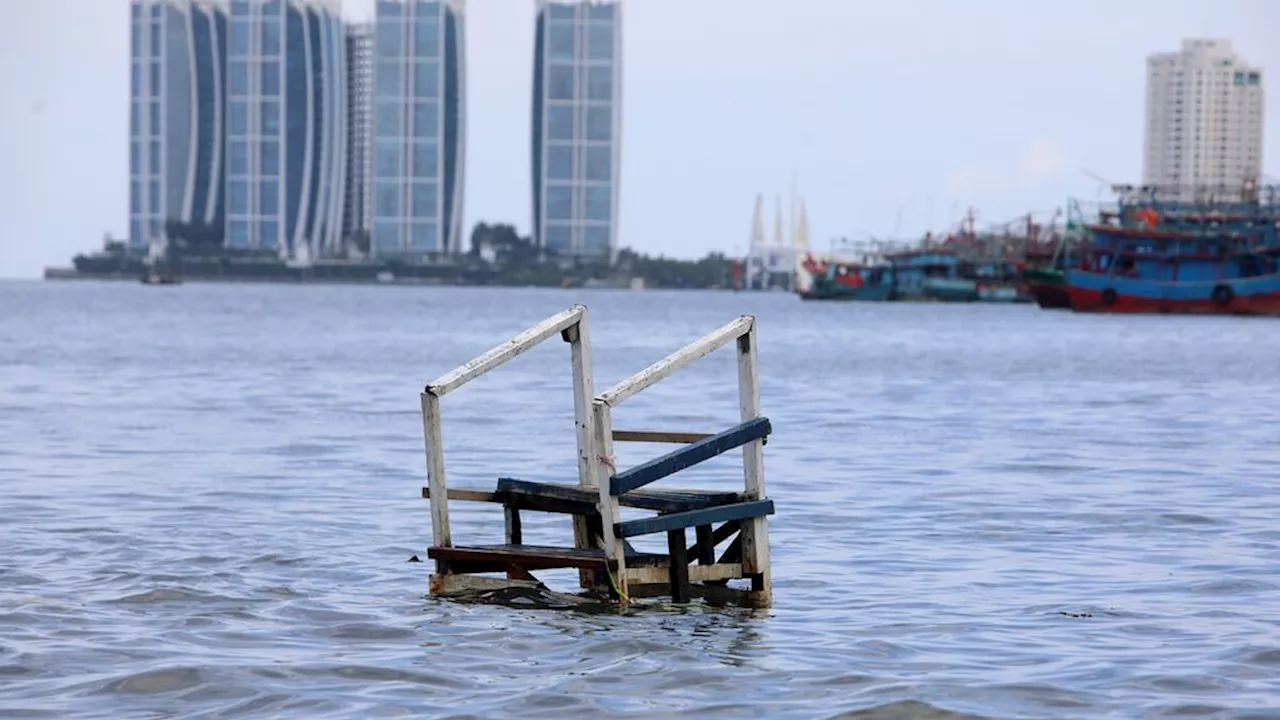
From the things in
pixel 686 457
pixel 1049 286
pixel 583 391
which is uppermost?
pixel 583 391

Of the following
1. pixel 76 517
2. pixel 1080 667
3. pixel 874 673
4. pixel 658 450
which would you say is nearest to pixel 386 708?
pixel 874 673

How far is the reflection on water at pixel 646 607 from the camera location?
14078mm

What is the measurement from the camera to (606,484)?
16219 mm

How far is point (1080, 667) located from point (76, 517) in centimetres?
1245

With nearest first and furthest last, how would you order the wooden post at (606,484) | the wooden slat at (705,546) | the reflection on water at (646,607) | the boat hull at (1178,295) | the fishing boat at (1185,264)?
the reflection on water at (646,607) < the wooden post at (606,484) < the wooden slat at (705,546) < the fishing boat at (1185,264) < the boat hull at (1178,295)

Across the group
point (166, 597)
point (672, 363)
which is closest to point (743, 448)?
point (672, 363)

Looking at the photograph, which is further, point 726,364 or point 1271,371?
point 726,364

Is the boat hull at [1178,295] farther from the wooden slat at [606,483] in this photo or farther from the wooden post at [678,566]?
the wooden slat at [606,483]

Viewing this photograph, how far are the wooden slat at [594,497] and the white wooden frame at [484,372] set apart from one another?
218 mm

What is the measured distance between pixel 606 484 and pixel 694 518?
0.94 metres

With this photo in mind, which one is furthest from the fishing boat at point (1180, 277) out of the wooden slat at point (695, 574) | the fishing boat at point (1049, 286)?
the wooden slat at point (695, 574)

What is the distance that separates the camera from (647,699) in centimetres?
1392

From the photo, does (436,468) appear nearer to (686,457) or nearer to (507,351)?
(507,351)

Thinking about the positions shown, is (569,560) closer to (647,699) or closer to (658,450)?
(647,699)
